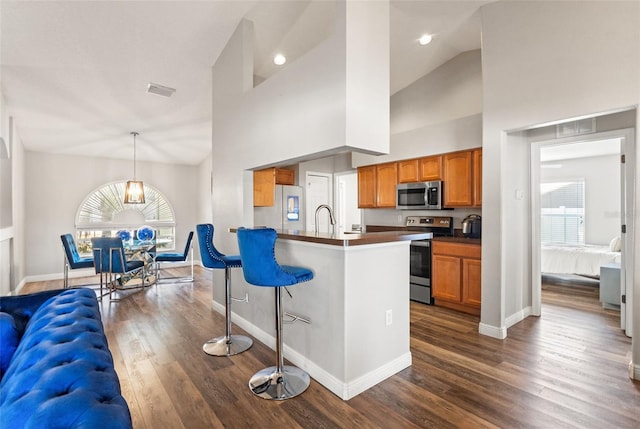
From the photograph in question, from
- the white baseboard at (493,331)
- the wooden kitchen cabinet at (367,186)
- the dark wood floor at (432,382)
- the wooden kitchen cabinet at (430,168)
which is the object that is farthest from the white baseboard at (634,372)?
the wooden kitchen cabinet at (367,186)

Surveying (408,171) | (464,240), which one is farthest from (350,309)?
(408,171)

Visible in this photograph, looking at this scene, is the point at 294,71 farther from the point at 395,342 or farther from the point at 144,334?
the point at 144,334

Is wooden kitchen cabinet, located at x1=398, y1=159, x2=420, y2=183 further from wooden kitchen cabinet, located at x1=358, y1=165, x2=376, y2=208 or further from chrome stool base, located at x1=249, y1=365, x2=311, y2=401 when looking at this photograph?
chrome stool base, located at x1=249, y1=365, x2=311, y2=401

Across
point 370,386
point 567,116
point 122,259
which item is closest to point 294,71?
point 567,116

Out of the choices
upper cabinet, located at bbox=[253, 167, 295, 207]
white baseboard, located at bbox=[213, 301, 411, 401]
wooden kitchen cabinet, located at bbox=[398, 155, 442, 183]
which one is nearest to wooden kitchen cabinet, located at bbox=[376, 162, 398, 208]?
wooden kitchen cabinet, located at bbox=[398, 155, 442, 183]

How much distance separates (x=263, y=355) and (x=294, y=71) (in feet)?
8.44

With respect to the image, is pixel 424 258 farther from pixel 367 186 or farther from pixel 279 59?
pixel 279 59

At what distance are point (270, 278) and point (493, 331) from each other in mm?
2489

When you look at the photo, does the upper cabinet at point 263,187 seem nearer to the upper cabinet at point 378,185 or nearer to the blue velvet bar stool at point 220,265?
the blue velvet bar stool at point 220,265

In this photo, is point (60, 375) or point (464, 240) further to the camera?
point (464, 240)

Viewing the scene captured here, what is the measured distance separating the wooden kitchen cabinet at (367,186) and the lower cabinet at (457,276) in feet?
4.79

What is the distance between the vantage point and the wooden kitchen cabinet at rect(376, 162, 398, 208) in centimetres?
500

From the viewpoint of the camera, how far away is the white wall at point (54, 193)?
234 inches

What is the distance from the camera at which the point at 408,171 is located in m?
4.79
